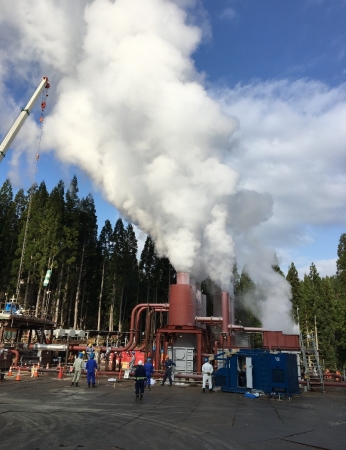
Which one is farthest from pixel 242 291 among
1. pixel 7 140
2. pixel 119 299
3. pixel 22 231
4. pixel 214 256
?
pixel 7 140

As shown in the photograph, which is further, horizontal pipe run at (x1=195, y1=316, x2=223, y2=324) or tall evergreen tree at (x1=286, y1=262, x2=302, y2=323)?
tall evergreen tree at (x1=286, y1=262, x2=302, y2=323)

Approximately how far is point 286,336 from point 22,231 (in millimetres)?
33959

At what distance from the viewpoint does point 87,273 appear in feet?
185

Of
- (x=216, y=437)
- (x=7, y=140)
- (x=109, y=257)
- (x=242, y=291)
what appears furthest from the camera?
(x=109, y=257)

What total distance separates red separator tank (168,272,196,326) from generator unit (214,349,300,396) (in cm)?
746

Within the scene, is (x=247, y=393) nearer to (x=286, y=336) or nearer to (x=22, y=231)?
(x=286, y=336)

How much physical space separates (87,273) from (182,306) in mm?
32752

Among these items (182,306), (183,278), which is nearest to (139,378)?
(182,306)

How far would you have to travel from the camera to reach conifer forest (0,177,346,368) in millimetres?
45875

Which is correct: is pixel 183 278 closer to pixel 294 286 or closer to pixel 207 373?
pixel 207 373

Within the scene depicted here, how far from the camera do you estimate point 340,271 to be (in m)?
59.0

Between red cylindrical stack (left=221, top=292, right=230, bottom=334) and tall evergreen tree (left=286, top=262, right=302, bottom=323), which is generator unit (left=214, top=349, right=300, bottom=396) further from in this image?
tall evergreen tree (left=286, top=262, right=302, bottom=323)

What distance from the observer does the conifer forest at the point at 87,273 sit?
45.9m

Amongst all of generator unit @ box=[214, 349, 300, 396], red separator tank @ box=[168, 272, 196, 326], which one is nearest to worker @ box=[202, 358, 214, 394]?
generator unit @ box=[214, 349, 300, 396]
